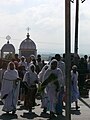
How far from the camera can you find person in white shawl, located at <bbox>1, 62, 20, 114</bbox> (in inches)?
558

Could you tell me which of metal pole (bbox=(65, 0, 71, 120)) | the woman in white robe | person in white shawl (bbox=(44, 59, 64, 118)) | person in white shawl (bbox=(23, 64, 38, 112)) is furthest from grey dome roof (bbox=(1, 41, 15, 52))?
metal pole (bbox=(65, 0, 71, 120))

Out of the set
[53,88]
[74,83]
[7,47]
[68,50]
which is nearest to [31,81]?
[53,88]

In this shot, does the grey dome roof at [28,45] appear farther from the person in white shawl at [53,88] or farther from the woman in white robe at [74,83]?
the person in white shawl at [53,88]

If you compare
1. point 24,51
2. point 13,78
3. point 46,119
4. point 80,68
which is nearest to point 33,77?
point 13,78

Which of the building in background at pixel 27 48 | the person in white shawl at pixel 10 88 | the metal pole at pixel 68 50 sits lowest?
the person in white shawl at pixel 10 88

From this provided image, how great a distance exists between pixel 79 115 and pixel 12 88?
2395 mm

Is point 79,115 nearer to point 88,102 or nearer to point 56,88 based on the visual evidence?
point 56,88

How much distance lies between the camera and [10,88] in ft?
46.8

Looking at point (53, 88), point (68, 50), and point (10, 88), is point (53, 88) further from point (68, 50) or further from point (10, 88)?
point (68, 50)

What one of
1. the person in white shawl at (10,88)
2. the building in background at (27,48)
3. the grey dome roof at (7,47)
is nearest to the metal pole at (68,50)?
the person in white shawl at (10,88)

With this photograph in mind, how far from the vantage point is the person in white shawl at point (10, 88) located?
14.2 m

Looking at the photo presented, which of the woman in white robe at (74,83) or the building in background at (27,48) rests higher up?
the building in background at (27,48)

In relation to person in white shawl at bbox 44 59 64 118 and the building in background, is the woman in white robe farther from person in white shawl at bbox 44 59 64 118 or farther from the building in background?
the building in background

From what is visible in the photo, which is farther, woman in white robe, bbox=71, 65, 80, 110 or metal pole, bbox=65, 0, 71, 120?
woman in white robe, bbox=71, 65, 80, 110
